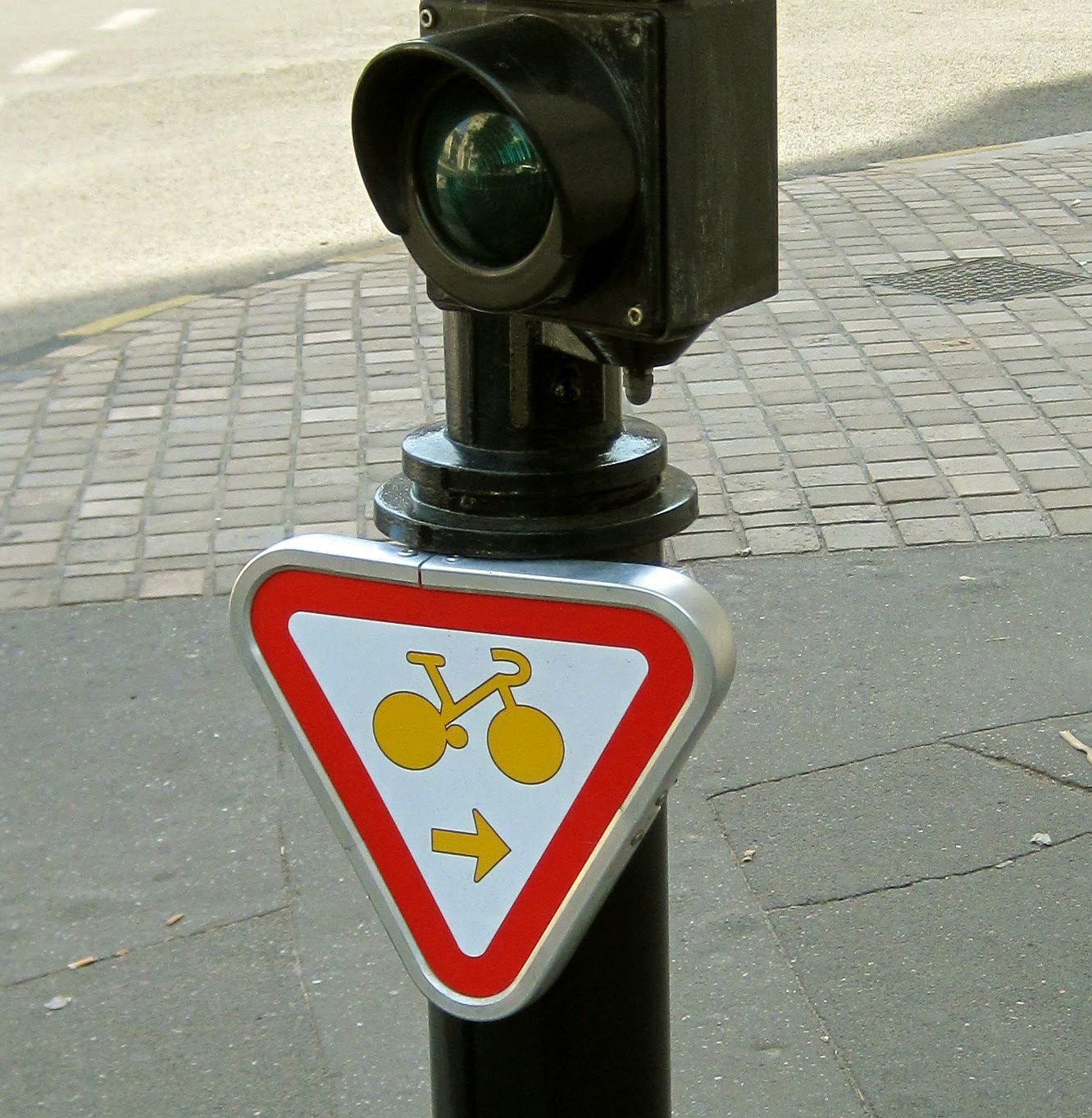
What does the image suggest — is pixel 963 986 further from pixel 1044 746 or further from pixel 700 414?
pixel 700 414

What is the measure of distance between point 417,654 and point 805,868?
6.90 ft

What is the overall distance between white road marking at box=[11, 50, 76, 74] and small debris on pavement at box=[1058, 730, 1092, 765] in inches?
485

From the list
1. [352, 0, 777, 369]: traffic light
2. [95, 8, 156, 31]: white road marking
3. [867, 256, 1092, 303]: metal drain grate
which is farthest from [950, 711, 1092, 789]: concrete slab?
[95, 8, 156, 31]: white road marking

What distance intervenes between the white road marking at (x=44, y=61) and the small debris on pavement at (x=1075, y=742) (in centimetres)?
1233

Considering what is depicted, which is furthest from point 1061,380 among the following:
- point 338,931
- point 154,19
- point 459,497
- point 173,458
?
point 154,19

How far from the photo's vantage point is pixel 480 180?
1518mm

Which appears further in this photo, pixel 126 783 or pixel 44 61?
pixel 44 61

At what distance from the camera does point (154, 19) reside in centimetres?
1700

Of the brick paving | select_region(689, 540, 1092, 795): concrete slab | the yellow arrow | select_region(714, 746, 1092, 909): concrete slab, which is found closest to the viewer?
the yellow arrow

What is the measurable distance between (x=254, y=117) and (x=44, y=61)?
3.77m

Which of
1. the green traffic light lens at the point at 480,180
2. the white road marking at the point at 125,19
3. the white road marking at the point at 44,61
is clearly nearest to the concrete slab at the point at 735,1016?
the green traffic light lens at the point at 480,180

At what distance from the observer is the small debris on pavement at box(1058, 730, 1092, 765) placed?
404cm

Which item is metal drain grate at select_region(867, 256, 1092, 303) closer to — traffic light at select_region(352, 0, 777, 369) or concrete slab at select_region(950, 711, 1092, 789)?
concrete slab at select_region(950, 711, 1092, 789)

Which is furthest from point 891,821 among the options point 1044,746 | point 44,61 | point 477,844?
point 44,61
